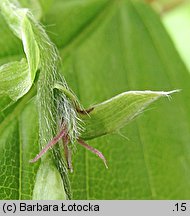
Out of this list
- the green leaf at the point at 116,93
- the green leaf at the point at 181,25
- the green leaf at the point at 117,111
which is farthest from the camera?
the green leaf at the point at 181,25

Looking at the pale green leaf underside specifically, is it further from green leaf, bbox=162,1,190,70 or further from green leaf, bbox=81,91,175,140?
green leaf, bbox=162,1,190,70

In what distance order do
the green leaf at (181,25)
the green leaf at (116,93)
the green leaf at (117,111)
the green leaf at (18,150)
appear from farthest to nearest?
the green leaf at (181,25) < the green leaf at (116,93) < the green leaf at (18,150) < the green leaf at (117,111)

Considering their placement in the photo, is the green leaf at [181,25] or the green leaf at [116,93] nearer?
the green leaf at [116,93]

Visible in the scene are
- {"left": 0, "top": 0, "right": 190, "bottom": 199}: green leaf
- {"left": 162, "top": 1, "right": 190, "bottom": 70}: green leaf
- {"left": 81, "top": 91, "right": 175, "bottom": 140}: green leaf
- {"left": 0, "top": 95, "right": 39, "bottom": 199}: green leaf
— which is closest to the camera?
{"left": 81, "top": 91, "right": 175, "bottom": 140}: green leaf

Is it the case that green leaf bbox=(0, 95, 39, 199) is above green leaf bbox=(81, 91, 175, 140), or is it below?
below

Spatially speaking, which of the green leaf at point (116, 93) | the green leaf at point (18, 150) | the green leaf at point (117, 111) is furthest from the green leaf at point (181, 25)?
the green leaf at point (117, 111)

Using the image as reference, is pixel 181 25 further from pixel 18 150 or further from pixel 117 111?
pixel 117 111

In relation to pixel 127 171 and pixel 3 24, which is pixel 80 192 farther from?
pixel 3 24

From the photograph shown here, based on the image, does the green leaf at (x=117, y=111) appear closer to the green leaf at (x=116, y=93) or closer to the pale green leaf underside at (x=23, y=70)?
the pale green leaf underside at (x=23, y=70)

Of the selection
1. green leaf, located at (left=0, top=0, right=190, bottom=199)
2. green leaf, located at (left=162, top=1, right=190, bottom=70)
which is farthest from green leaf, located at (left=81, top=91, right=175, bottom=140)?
green leaf, located at (left=162, top=1, right=190, bottom=70)
